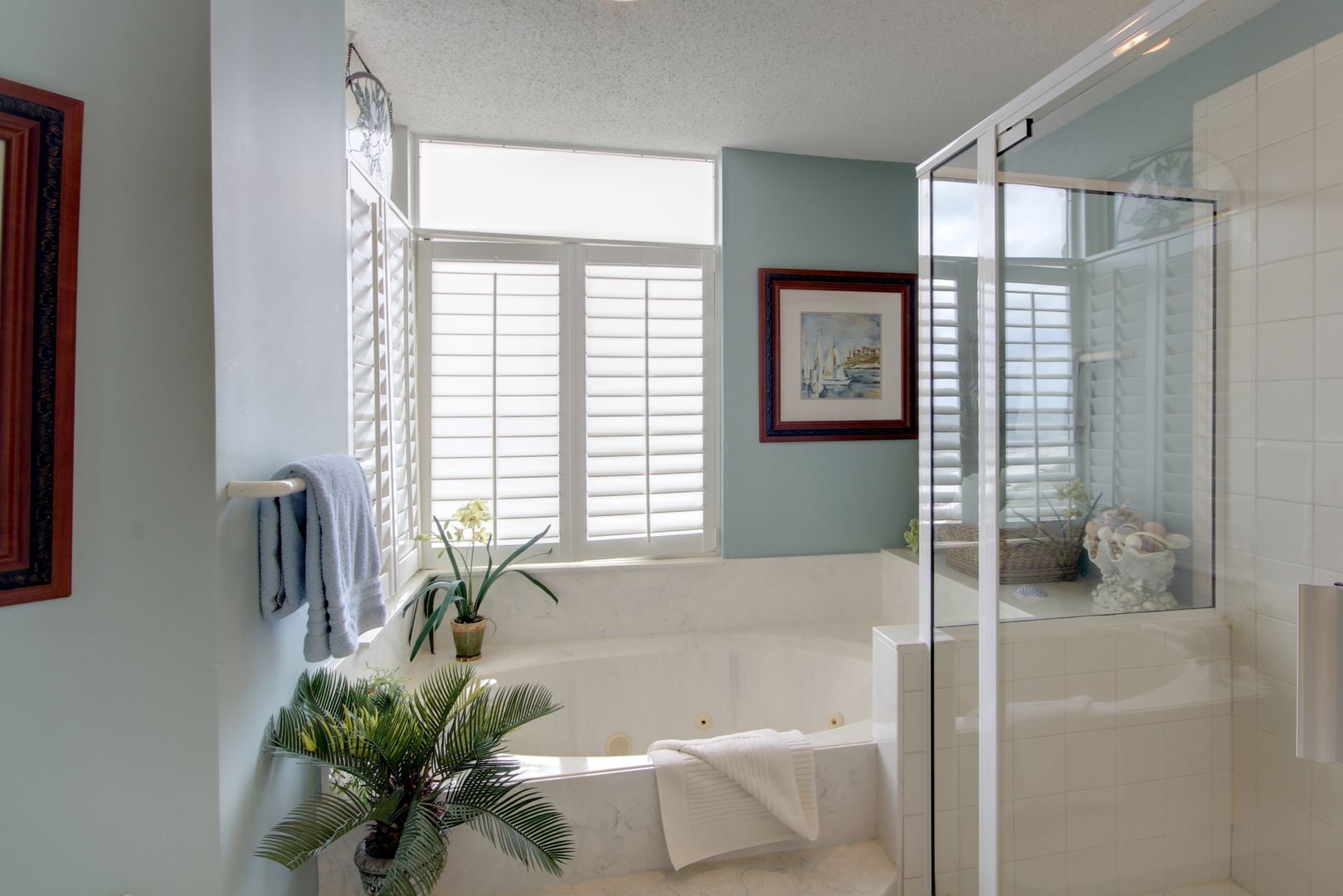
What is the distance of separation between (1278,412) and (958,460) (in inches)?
26.0

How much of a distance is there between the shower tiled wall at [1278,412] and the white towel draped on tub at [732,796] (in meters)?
0.86

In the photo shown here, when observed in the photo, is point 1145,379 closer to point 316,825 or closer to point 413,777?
point 413,777

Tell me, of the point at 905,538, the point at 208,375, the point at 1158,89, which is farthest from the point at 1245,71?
the point at 905,538

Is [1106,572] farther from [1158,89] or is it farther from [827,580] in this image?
[827,580]

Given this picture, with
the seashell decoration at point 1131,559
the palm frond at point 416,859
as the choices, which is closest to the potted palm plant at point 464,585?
the palm frond at point 416,859

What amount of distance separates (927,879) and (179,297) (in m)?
2.04

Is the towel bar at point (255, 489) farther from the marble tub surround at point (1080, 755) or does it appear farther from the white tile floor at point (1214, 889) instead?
the white tile floor at point (1214, 889)

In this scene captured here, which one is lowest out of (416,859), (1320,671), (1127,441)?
(416,859)

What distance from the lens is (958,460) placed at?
63.2 inches

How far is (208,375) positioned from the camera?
111 centimetres

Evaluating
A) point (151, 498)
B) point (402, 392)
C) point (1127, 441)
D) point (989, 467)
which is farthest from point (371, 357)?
point (1127, 441)

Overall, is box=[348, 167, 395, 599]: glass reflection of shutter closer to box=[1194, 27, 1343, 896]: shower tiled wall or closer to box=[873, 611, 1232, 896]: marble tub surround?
box=[873, 611, 1232, 896]: marble tub surround

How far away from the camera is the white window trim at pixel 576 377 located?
2574 millimetres

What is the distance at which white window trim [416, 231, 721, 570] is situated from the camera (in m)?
2.57
